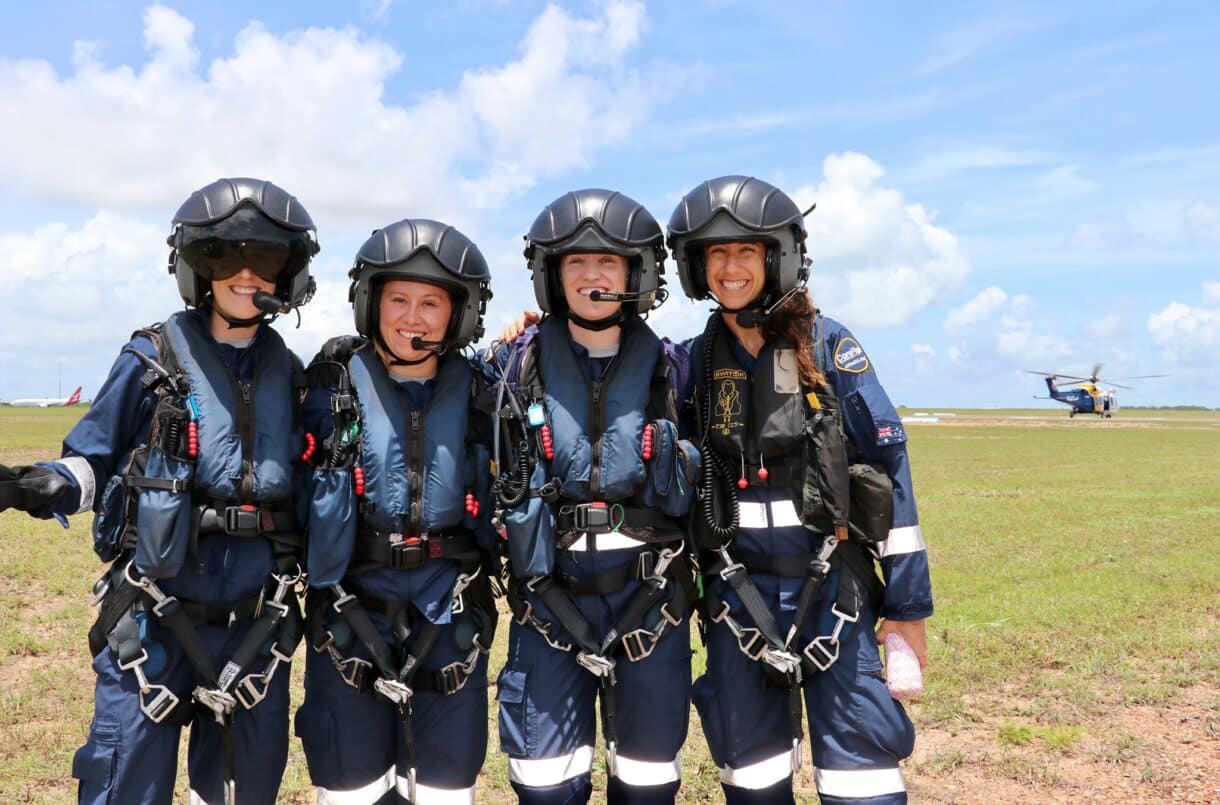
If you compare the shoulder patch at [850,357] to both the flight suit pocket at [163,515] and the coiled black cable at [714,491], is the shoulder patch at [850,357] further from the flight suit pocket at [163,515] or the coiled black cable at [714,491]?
the flight suit pocket at [163,515]

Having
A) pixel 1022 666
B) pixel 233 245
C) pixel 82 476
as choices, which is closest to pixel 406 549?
pixel 82 476

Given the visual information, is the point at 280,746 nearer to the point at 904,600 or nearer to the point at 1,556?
the point at 904,600

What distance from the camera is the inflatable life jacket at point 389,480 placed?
13.7ft

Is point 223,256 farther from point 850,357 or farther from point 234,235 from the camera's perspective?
point 850,357

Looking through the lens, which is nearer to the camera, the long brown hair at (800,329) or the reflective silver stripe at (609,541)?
the reflective silver stripe at (609,541)

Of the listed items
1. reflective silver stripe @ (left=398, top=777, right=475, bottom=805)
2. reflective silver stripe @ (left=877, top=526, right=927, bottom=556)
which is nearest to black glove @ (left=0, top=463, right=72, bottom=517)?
reflective silver stripe @ (left=398, top=777, right=475, bottom=805)

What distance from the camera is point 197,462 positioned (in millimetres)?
4062

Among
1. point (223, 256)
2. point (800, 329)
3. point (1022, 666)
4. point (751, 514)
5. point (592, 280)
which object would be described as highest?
point (223, 256)

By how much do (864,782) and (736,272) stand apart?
8.64 feet

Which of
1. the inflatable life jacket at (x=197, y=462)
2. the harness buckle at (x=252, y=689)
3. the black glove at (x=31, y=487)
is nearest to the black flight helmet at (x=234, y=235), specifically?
the inflatable life jacket at (x=197, y=462)

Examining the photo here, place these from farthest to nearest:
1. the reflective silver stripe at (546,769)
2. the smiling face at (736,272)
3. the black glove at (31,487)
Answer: the smiling face at (736,272), the reflective silver stripe at (546,769), the black glove at (31,487)

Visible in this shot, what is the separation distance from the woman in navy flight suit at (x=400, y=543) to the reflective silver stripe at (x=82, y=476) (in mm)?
1001

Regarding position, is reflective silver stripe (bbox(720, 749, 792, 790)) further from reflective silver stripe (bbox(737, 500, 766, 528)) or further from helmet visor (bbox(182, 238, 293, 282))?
helmet visor (bbox(182, 238, 293, 282))

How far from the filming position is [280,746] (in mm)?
4203
